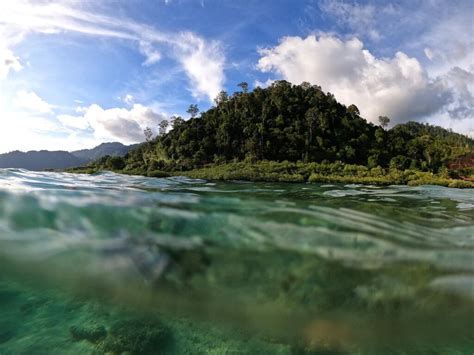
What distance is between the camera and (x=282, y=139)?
280ft

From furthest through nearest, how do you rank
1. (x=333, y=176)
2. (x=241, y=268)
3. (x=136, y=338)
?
A: (x=333, y=176) → (x=241, y=268) → (x=136, y=338)

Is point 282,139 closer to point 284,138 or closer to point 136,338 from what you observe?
point 284,138

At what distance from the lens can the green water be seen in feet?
29.1

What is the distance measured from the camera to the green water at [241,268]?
29.1 ft

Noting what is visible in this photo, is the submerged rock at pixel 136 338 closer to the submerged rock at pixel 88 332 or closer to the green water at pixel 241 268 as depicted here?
the green water at pixel 241 268

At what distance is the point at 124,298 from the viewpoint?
10.5 m

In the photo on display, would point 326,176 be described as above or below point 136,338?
above

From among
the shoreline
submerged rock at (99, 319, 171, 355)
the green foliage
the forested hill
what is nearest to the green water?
submerged rock at (99, 319, 171, 355)

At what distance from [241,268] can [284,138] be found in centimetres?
7702

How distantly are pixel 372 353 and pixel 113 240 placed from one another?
9872 mm

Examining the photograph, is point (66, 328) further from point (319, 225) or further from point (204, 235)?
point (319, 225)

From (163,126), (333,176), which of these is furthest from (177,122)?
(333,176)

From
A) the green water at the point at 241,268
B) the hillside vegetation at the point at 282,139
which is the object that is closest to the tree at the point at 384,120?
the hillside vegetation at the point at 282,139

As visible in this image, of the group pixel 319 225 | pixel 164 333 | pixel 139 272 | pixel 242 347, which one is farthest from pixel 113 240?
pixel 319 225
